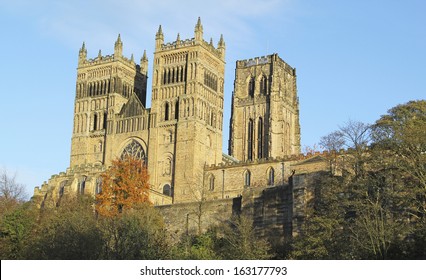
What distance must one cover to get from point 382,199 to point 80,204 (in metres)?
31.1

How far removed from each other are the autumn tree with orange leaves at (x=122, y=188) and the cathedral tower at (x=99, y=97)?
11228 mm

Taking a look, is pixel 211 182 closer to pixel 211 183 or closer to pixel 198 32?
pixel 211 183

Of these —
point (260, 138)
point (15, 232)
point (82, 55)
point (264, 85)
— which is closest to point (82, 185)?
point (15, 232)

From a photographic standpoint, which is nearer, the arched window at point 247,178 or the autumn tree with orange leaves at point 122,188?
the autumn tree with orange leaves at point 122,188

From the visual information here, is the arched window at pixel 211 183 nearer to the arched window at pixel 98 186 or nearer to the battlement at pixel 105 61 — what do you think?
the arched window at pixel 98 186

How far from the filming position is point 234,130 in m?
104

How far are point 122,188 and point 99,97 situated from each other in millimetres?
22452

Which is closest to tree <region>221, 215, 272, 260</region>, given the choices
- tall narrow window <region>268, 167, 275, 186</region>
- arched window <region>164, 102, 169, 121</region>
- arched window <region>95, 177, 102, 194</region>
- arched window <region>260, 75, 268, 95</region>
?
tall narrow window <region>268, 167, 275, 186</region>

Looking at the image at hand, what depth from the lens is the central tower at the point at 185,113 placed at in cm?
8388

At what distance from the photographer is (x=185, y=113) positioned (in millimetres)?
85625

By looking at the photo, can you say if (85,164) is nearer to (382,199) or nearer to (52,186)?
(52,186)

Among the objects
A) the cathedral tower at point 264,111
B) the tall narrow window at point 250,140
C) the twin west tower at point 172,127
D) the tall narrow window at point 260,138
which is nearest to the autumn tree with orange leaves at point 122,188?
the twin west tower at point 172,127

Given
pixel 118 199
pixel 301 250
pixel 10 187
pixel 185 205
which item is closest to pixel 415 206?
pixel 301 250

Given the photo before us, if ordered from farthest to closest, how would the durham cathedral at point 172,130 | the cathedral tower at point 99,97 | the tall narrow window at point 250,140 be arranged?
the tall narrow window at point 250,140 < the cathedral tower at point 99,97 < the durham cathedral at point 172,130
